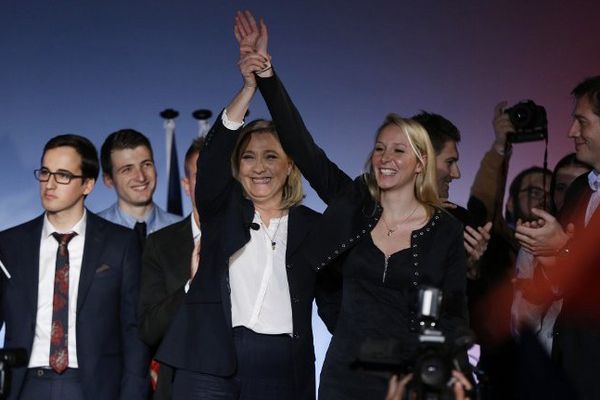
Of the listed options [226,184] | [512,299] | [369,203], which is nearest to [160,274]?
[226,184]

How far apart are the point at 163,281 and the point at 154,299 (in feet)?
0.33

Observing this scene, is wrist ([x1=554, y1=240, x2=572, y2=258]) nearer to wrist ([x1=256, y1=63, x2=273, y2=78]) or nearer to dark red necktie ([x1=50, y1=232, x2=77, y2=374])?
wrist ([x1=256, y1=63, x2=273, y2=78])

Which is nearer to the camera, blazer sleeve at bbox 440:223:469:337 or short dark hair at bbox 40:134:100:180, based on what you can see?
blazer sleeve at bbox 440:223:469:337

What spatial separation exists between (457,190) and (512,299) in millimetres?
1315

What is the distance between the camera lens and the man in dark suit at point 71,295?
11.3ft

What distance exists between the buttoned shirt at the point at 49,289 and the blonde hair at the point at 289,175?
0.62m

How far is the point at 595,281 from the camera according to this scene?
330 cm

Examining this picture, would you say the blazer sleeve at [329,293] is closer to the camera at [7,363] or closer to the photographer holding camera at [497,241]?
the photographer holding camera at [497,241]

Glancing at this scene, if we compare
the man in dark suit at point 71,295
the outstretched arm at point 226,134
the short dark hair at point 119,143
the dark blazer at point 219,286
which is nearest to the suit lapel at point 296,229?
the dark blazer at point 219,286

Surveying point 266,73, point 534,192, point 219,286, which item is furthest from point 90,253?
point 534,192

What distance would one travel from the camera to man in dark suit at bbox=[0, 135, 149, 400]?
3443 mm

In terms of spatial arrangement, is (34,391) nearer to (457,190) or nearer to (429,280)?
(429,280)

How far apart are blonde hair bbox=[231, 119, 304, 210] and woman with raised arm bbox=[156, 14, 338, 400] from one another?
0.26 ft

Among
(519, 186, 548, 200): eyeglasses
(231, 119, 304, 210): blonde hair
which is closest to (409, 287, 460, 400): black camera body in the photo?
(231, 119, 304, 210): blonde hair
